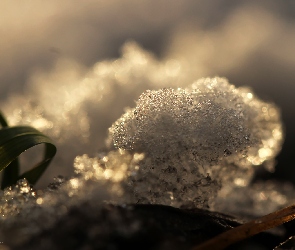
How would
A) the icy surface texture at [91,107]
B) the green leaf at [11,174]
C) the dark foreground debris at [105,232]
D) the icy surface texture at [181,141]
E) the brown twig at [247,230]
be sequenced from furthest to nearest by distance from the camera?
the icy surface texture at [91,107]
the green leaf at [11,174]
the icy surface texture at [181,141]
the brown twig at [247,230]
the dark foreground debris at [105,232]

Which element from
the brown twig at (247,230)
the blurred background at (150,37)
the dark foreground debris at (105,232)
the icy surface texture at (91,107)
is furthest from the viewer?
the blurred background at (150,37)

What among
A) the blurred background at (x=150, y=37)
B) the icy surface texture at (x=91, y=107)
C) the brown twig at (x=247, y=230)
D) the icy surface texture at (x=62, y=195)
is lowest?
the brown twig at (x=247, y=230)

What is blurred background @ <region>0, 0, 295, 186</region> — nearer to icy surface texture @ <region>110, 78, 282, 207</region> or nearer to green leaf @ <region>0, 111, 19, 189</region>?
green leaf @ <region>0, 111, 19, 189</region>

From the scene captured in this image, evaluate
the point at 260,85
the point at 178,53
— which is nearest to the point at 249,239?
the point at 260,85

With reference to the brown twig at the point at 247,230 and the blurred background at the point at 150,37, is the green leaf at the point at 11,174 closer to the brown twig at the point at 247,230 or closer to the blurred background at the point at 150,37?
the brown twig at the point at 247,230

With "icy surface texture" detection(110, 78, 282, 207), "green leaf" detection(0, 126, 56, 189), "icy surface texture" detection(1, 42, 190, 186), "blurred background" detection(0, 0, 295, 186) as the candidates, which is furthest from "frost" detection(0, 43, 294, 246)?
"blurred background" detection(0, 0, 295, 186)

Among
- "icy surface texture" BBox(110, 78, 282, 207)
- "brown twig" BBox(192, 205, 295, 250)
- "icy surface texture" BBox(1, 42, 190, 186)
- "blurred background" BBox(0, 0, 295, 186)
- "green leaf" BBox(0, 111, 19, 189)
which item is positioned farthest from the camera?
"blurred background" BBox(0, 0, 295, 186)

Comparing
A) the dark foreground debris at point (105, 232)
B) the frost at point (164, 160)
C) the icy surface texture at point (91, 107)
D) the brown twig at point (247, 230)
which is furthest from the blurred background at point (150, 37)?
the dark foreground debris at point (105, 232)

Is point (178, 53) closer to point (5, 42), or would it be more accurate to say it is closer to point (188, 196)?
point (5, 42)
